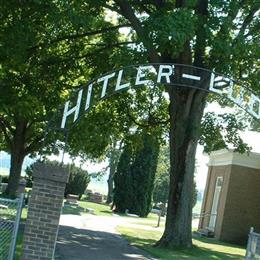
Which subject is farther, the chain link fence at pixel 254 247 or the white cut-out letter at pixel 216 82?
the white cut-out letter at pixel 216 82

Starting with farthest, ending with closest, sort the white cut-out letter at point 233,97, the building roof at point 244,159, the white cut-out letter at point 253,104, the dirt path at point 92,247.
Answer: the building roof at point 244,159 → the dirt path at point 92,247 → the white cut-out letter at point 253,104 → the white cut-out letter at point 233,97

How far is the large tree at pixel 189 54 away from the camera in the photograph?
16.2 m

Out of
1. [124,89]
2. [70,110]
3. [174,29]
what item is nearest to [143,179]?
[174,29]

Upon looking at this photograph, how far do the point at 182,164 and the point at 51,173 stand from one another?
8758 millimetres

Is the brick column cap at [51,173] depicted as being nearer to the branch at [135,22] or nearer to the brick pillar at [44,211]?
the brick pillar at [44,211]

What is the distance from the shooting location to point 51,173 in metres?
11.0

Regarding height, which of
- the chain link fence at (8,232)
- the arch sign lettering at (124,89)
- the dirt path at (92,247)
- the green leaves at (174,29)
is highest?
the green leaves at (174,29)

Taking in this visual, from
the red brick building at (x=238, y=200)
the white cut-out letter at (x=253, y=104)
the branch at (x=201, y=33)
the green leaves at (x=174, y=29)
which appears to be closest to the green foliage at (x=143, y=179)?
the red brick building at (x=238, y=200)

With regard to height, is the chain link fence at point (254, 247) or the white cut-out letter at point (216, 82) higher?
the white cut-out letter at point (216, 82)

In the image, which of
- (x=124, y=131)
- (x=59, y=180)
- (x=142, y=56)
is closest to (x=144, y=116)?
(x=124, y=131)

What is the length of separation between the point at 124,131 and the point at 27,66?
7.61m

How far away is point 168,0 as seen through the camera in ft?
67.2

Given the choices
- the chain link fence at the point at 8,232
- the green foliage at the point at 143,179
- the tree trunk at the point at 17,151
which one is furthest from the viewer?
A: the green foliage at the point at 143,179

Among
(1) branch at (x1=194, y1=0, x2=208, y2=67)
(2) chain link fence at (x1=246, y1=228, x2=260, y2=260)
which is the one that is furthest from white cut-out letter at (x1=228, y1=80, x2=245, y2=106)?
(2) chain link fence at (x1=246, y1=228, x2=260, y2=260)
